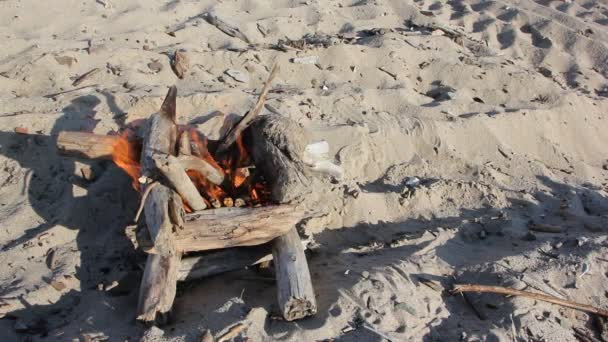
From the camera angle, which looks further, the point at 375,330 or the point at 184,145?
the point at 184,145

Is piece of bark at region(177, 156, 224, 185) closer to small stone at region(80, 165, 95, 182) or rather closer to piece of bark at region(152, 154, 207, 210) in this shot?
piece of bark at region(152, 154, 207, 210)

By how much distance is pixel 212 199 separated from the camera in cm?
361

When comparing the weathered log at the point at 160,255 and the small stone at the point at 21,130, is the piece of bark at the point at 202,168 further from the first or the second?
the small stone at the point at 21,130

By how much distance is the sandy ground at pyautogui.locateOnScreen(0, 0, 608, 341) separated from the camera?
3.29 metres

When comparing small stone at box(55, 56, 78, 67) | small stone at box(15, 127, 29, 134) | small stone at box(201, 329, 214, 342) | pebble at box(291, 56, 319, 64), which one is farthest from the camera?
pebble at box(291, 56, 319, 64)

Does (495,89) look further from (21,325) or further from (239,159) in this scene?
(21,325)

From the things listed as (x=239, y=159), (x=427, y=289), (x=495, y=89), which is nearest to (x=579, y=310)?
(x=427, y=289)

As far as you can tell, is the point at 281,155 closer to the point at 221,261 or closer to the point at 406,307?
the point at 221,261

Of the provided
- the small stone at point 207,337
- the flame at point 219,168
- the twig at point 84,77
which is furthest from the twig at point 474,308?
the twig at point 84,77

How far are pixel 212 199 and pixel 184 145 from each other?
458 millimetres

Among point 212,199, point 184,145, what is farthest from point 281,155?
point 184,145

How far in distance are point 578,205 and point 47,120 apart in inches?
190

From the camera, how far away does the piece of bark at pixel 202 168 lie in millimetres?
3406

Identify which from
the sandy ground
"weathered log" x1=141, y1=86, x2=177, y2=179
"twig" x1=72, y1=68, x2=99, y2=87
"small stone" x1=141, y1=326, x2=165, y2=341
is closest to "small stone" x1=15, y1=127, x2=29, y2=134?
the sandy ground
